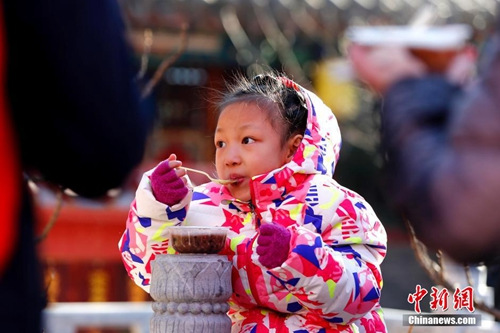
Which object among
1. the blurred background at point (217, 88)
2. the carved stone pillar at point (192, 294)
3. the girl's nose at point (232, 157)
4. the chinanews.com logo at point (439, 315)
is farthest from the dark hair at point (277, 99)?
the blurred background at point (217, 88)

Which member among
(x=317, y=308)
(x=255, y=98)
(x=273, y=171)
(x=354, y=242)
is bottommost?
(x=317, y=308)

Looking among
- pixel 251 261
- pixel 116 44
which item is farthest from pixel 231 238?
pixel 116 44

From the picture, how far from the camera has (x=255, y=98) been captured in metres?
2.85

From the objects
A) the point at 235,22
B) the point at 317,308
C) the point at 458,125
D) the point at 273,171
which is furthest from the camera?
the point at 235,22

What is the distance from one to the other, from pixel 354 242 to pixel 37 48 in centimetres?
127

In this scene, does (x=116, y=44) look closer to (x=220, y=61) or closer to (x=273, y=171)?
(x=273, y=171)

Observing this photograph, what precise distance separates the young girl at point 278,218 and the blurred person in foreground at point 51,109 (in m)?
0.83

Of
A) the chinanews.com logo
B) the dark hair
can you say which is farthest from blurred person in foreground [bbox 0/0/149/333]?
the chinanews.com logo

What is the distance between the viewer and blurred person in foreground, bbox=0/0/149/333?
162 centimetres

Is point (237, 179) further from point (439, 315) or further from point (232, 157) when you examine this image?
point (439, 315)

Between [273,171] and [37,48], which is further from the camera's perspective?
[273,171]

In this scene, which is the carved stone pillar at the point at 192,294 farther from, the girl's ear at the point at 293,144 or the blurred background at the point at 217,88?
the blurred background at the point at 217,88

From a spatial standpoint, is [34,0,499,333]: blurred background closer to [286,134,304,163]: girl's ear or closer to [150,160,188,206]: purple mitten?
[286,134,304,163]: girl's ear

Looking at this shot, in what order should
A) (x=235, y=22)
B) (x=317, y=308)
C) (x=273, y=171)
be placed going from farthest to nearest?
(x=235, y=22)
(x=273, y=171)
(x=317, y=308)
